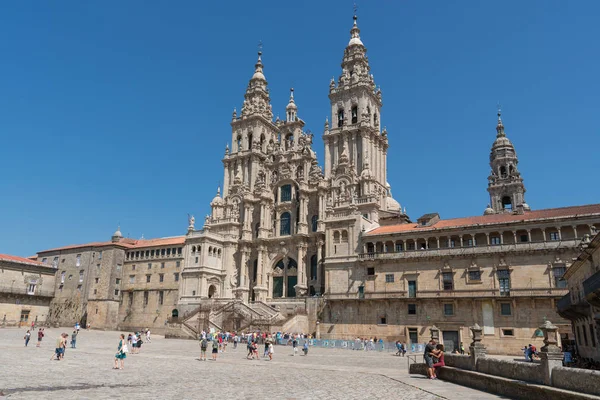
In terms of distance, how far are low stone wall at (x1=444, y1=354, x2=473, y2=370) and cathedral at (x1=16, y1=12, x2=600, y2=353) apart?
24161 mm

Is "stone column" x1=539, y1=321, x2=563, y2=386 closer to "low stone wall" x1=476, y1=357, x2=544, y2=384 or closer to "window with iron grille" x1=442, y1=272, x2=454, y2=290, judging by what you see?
"low stone wall" x1=476, y1=357, x2=544, y2=384

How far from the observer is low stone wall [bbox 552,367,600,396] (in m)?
11.3

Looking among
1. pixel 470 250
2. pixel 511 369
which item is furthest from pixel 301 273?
pixel 511 369

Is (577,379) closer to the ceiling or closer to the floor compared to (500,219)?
closer to the floor

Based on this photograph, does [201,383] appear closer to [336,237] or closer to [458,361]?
[458,361]

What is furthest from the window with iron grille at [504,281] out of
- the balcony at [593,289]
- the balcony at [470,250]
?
the balcony at [593,289]

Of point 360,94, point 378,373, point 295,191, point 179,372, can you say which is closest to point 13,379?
point 179,372

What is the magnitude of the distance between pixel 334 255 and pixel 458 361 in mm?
35277

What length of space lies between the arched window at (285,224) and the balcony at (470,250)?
17586mm

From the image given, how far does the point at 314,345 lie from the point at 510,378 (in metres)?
32.8

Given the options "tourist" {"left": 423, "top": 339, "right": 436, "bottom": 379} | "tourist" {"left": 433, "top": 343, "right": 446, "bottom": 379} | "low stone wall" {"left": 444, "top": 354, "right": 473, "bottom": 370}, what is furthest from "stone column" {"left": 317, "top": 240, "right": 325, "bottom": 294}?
"tourist" {"left": 423, "top": 339, "right": 436, "bottom": 379}

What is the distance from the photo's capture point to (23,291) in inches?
2771

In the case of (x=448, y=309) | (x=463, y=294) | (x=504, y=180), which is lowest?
(x=448, y=309)

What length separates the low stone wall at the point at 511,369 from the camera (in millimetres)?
14375
